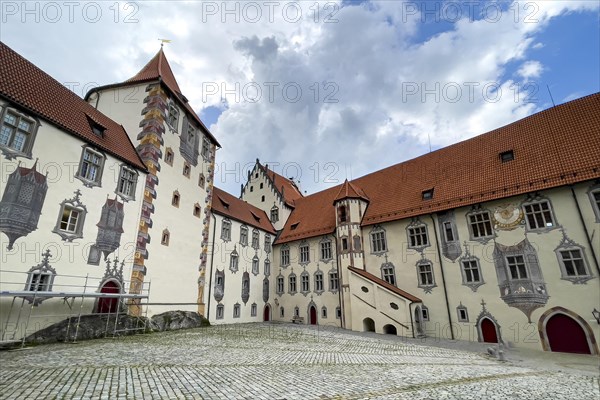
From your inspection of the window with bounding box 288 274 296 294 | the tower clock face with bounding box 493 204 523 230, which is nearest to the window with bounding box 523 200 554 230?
the tower clock face with bounding box 493 204 523 230

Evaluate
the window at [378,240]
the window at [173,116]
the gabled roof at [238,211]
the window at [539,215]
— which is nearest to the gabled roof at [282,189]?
the gabled roof at [238,211]

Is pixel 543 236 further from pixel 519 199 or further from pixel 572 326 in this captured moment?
pixel 572 326

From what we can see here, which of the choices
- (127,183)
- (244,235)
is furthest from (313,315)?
(127,183)

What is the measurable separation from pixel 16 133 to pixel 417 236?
878 inches

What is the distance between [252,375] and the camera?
278 inches

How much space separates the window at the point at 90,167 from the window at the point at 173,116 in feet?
20.1

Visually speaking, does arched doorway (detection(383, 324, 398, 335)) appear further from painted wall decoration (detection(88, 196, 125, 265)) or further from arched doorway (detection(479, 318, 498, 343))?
painted wall decoration (detection(88, 196, 125, 265))

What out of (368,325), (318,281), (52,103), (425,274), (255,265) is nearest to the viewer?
(52,103)

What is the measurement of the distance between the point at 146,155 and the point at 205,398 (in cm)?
1580

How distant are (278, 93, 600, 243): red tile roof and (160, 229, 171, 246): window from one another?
41.1ft

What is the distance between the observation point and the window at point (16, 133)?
427 inches

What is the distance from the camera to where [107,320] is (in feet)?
43.3

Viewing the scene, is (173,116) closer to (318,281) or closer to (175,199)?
(175,199)

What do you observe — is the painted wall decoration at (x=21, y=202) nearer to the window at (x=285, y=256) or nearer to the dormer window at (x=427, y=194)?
the window at (x=285, y=256)
